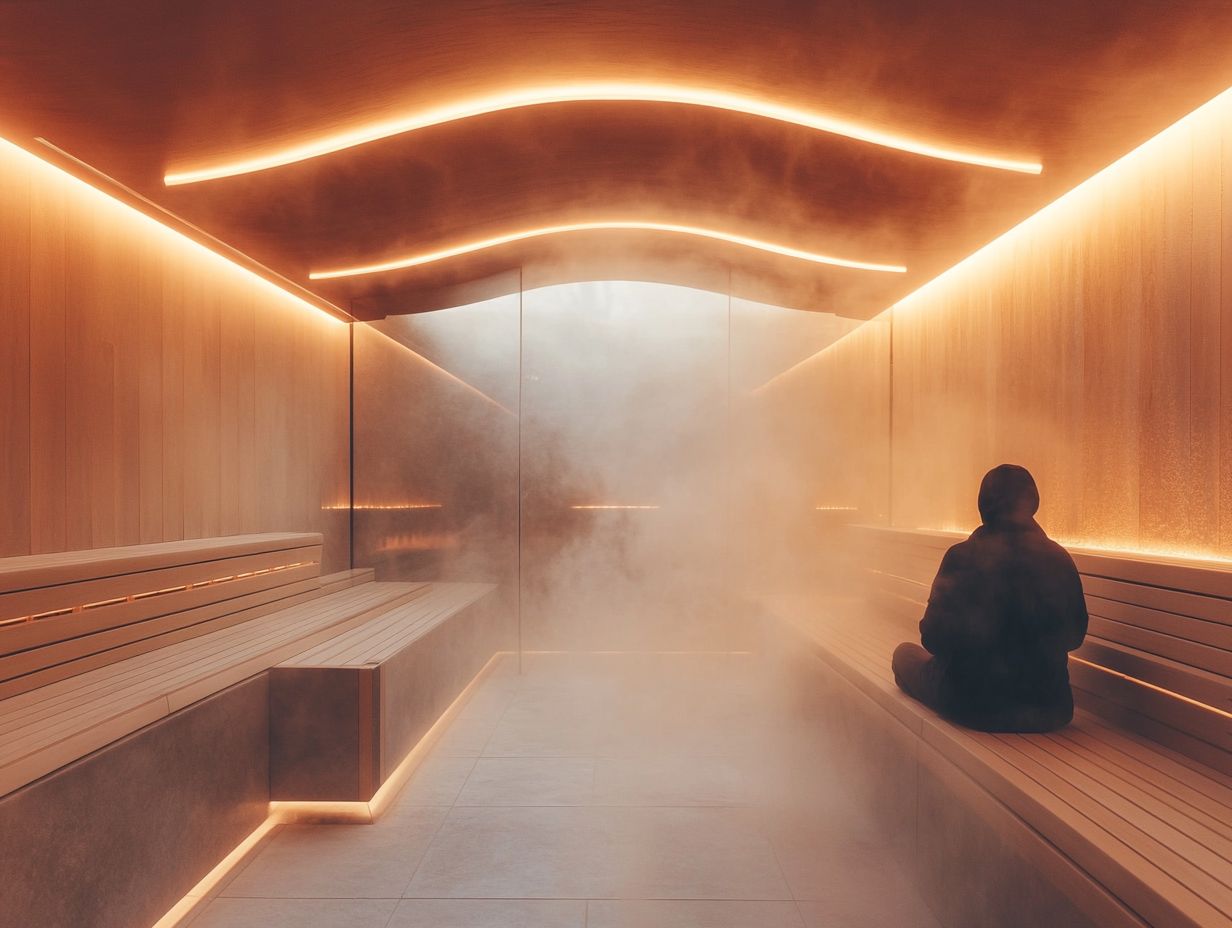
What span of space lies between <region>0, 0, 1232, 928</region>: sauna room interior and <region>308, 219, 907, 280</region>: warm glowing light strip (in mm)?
36

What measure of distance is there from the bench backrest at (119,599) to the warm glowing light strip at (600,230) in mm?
1661

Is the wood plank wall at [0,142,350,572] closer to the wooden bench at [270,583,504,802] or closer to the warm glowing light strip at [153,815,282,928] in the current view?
the wooden bench at [270,583,504,802]

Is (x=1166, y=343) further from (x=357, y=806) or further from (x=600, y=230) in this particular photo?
(x=357, y=806)

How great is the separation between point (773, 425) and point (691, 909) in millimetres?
3516

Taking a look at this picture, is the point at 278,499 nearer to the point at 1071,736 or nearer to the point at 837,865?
the point at 837,865

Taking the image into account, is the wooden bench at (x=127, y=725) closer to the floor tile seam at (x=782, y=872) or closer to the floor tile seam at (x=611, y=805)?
the floor tile seam at (x=611, y=805)

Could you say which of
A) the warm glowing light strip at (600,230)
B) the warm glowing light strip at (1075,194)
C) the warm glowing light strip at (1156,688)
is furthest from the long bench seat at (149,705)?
the warm glowing light strip at (1075,194)

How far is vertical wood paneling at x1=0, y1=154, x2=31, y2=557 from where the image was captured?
2518mm

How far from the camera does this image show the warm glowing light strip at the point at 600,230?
4.11 m

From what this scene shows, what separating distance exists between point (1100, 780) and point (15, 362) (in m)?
3.50

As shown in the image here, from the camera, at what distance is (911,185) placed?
9.72 feet

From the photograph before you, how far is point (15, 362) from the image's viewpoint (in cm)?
257

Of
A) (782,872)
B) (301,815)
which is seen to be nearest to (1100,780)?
(782,872)

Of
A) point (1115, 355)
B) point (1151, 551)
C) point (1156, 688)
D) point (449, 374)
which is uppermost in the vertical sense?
point (449, 374)
